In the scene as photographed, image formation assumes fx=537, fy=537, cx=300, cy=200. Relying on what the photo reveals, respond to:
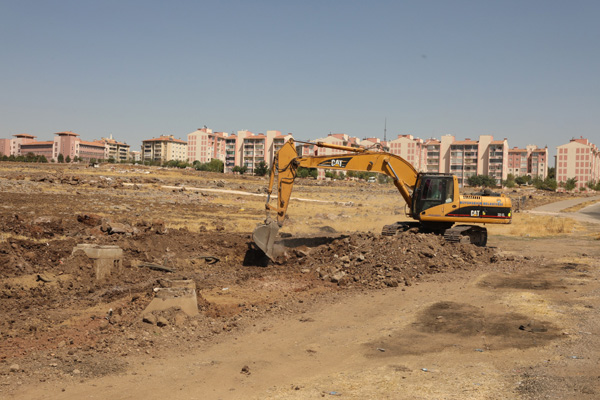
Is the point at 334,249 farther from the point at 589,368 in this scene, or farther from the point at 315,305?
the point at 589,368

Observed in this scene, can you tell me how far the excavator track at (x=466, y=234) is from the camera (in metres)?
18.2

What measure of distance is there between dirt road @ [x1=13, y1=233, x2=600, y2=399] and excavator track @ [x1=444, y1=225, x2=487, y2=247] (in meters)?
5.10

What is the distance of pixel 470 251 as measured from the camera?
1722 centimetres

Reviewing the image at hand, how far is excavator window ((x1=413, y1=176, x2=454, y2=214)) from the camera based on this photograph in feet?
60.4

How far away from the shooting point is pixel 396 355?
8.52 metres

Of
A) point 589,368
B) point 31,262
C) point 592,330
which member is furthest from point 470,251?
point 31,262

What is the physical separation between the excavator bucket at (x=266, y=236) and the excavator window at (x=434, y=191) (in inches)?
216

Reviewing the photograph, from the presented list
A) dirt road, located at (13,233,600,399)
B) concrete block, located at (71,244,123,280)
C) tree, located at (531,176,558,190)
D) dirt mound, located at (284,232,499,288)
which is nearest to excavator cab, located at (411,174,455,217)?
dirt mound, located at (284,232,499,288)

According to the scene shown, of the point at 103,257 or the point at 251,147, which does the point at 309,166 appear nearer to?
the point at 103,257

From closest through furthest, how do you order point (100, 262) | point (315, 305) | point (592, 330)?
point (592, 330), point (315, 305), point (100, 262)

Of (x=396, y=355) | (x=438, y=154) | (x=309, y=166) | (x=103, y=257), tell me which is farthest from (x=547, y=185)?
(x=396, y=355)

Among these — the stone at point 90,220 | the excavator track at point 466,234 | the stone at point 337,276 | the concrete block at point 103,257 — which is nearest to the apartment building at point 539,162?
the excavator track at point 466,234

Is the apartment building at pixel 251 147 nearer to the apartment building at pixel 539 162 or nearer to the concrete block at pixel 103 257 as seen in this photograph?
the apartment building at pixel 539 162

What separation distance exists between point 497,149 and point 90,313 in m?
149
